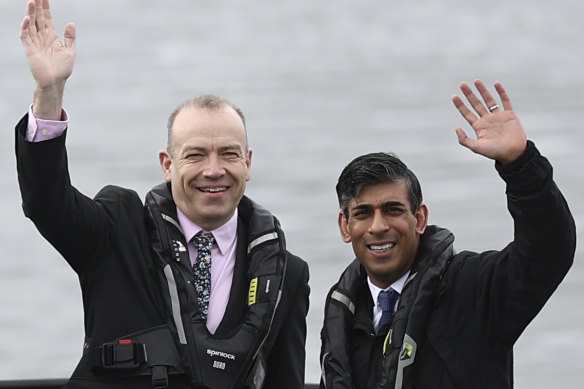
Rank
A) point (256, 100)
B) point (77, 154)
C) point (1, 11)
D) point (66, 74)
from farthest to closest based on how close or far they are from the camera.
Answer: point (1, 11)
point (256, 100)
point (77, 154)
point (66, 74)

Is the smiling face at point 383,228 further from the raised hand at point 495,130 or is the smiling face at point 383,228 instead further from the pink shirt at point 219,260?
the pink shirt at point 219,260

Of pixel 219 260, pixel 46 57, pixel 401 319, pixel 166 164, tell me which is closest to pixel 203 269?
pixel 219 260

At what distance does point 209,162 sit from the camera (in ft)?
14.3

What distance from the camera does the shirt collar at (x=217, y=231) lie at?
4.43 m

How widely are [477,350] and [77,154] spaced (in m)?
7.64

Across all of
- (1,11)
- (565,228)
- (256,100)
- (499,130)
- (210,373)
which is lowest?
(210,373)

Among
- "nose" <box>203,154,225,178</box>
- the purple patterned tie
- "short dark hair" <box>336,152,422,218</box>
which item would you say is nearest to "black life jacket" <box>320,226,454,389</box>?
"short dark hair" <box>336,152,422,218</box>

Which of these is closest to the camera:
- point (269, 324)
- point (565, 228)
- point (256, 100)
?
point (565, 228)

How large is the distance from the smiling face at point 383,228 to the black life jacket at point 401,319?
6cm

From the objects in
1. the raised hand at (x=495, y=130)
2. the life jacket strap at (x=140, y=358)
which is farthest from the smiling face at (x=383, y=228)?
the life jacket strap at (x=140, y=358)

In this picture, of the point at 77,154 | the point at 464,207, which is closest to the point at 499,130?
the point at 464,207

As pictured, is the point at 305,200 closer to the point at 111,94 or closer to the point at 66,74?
the point at 111,94

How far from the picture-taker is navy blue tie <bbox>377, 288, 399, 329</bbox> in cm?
420

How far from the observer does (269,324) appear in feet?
14.4
